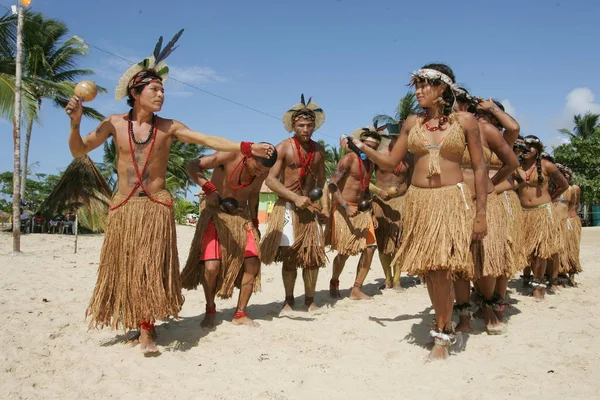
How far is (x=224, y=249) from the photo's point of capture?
14.2 ft

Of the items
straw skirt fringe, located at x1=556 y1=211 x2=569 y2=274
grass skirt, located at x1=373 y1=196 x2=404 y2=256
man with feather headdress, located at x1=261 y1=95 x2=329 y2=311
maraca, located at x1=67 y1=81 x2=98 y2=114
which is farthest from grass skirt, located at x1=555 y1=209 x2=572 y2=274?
maraca, located at x1=67 y1=81 x2=98 y2=114

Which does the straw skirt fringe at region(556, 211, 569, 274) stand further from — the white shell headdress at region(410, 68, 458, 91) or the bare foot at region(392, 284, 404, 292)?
the white shell headdress at region(410, 68, 458, 91)

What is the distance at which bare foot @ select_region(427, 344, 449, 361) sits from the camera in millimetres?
3406

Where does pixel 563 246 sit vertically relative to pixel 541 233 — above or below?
below

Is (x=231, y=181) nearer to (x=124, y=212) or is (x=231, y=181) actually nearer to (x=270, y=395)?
(x=124, y=212)

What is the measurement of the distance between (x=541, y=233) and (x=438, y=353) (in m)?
2.99

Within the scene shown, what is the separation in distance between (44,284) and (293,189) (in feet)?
11.4

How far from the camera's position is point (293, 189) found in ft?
16.6

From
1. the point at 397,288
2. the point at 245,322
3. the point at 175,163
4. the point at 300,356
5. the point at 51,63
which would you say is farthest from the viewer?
the point at 175,163

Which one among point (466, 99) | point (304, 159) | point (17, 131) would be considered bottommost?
point (304, 159)

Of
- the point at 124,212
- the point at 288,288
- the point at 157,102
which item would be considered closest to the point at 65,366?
the point at 124,212

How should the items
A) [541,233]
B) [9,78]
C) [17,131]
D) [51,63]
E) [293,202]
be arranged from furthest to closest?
[51,63], [9,78], [17,131], [541,233], [293,202]

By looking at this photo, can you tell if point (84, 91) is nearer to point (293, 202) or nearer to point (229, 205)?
point (229, 205)

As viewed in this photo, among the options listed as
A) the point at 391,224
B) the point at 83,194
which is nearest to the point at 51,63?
the point at 83,194
